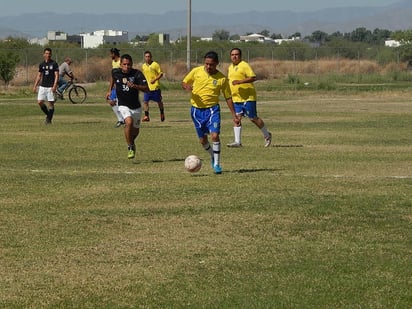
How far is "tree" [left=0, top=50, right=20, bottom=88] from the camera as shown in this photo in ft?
203

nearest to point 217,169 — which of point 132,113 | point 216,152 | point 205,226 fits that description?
point 216,152

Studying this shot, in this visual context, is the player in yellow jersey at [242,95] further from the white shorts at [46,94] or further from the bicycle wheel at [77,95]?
the bicycle wheel at [77,95]

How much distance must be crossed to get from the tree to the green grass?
38.9 m

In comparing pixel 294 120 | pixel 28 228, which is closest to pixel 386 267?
pixel 28 228

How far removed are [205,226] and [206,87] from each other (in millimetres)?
5870

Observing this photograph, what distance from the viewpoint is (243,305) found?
8.62 metres

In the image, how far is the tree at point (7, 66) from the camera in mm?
61781

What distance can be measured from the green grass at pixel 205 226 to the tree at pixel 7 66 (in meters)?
38.9

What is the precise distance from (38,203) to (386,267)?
18.0 feet

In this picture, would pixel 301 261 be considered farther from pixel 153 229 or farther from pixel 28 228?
pixel 28 228

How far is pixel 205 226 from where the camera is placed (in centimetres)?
1216

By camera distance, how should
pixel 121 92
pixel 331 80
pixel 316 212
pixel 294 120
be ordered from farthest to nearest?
pixel 331 80 < pixel 294 120 < pixel 121 92 < pixel 316 212

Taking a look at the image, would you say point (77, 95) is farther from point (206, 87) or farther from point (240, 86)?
point (206, 87)

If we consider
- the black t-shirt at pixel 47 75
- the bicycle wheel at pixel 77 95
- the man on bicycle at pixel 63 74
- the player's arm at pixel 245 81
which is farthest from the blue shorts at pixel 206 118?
the bicycle wheel at pixel 77 95
